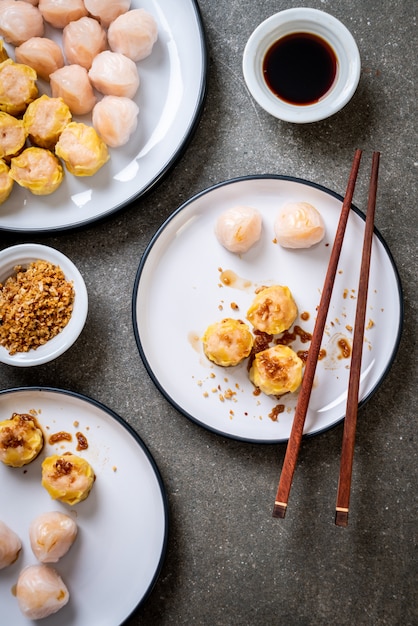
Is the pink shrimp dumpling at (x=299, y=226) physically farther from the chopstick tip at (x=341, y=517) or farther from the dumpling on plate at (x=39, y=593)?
the dumpling on plate at (x=39, y=593)

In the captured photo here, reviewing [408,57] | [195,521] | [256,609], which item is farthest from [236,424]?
[408,57]

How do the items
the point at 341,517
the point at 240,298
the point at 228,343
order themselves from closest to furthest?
the point at 341,517 → the point at 228,343 → the point at 240,298

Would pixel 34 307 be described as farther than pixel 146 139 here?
No

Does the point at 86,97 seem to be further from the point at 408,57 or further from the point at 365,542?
the point at 365,542

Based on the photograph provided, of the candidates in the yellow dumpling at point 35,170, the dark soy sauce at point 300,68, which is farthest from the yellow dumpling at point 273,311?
the yellow dumpling at point 35,170

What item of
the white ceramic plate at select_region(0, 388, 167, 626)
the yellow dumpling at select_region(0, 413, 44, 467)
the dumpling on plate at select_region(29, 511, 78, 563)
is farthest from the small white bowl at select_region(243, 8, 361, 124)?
the dumpling on plate at select_region(29, 511, 78, 563)

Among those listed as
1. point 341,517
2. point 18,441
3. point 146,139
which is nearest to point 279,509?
point 341,517

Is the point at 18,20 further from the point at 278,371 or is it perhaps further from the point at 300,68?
the point at 278,371
